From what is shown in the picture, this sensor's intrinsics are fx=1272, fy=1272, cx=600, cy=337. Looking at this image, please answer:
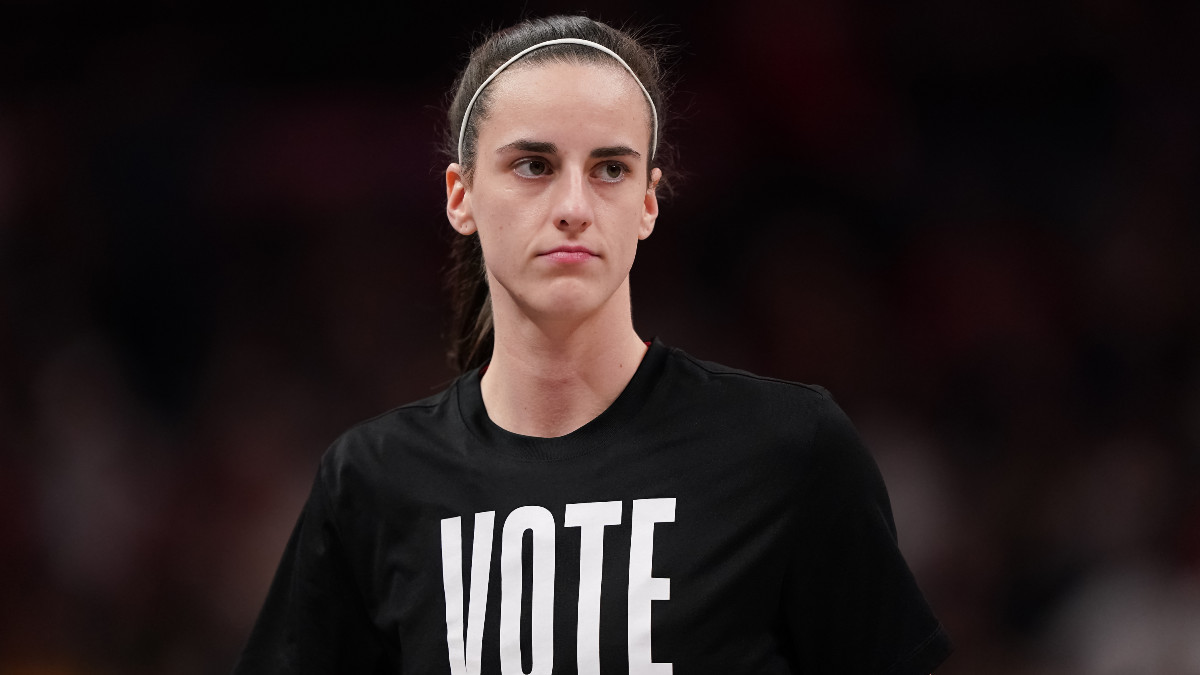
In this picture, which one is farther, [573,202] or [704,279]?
[704,279]

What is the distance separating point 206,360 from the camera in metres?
4.01

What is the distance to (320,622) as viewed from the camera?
187 centimetres

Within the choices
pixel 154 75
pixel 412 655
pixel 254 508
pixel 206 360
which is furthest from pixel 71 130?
pixel 412 655

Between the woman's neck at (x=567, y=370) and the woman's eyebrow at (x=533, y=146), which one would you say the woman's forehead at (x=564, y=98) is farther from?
the woman's neck at (x=567, y=370)

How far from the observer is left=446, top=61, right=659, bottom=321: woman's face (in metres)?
1.71

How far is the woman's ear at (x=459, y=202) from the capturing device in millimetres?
1890

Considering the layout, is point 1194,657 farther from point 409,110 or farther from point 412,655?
point 409,110

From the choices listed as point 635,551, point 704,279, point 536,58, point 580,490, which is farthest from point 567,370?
Answer: point 704,279

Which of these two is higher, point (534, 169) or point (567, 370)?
point (534, 169)

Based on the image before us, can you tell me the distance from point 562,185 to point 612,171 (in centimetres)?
9

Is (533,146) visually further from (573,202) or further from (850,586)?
(850,586)

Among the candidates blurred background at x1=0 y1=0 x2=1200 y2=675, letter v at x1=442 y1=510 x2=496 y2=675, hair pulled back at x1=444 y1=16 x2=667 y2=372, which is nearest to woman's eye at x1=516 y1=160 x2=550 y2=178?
hair pulled back at x1=444 y1=16 x2=667 y2=372

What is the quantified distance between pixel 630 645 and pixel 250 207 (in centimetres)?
284

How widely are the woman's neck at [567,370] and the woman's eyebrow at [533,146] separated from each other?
0.80 ft
